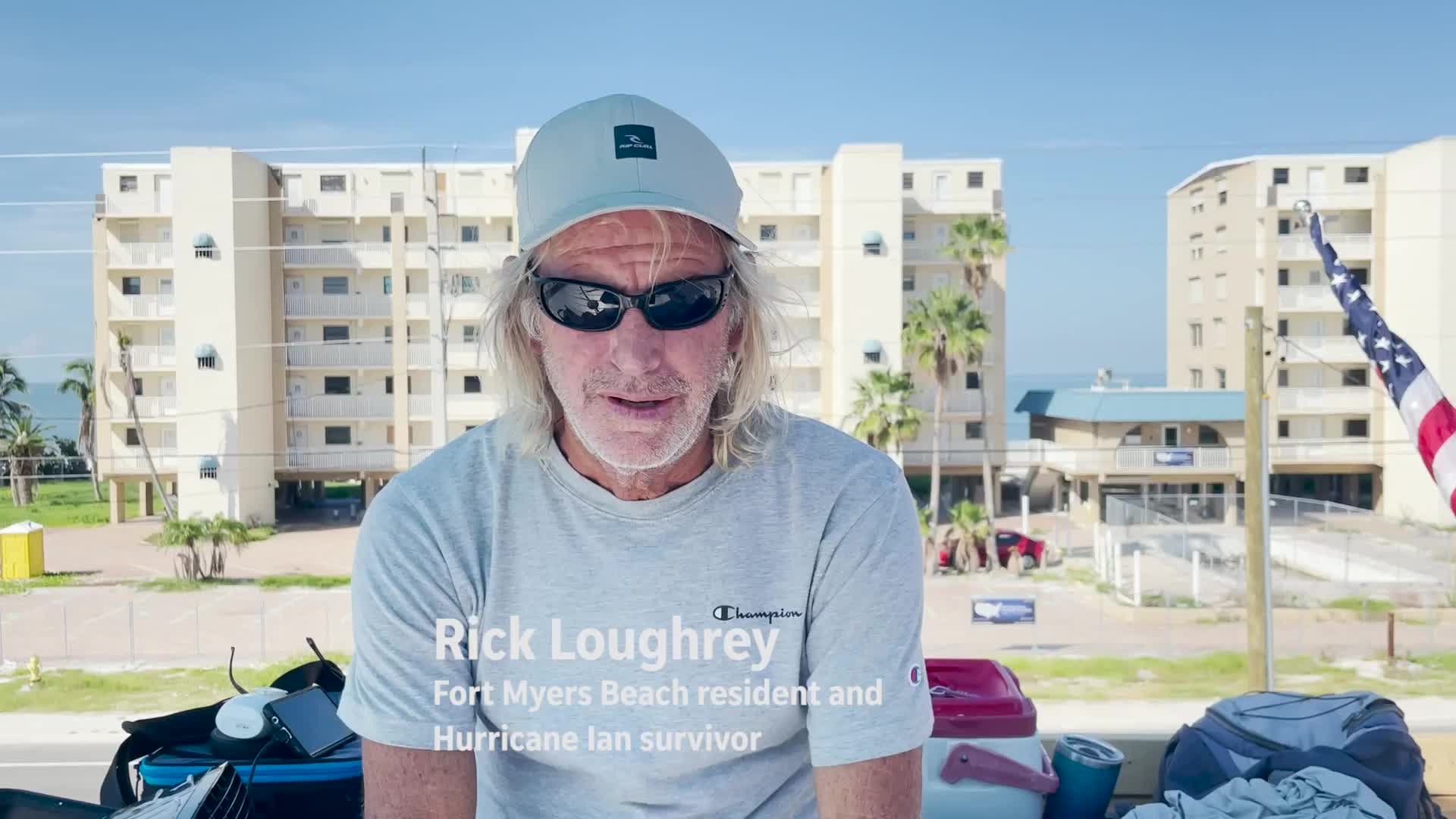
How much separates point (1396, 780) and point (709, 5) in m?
15.9

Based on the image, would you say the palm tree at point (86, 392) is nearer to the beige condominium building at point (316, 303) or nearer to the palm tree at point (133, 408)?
the beige condominium building at point (316, 303)

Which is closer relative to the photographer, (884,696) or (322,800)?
(884,696)

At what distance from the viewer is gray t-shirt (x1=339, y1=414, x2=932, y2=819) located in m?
1.03

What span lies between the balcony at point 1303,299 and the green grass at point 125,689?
91.0ft

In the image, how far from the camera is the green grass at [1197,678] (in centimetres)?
1319

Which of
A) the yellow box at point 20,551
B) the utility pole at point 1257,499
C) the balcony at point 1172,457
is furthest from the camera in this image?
the balcony at point 1172,457

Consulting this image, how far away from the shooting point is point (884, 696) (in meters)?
1.03

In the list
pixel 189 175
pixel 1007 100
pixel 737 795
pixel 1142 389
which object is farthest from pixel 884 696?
pixel 1007 100

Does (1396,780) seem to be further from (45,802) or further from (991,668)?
(45,802)

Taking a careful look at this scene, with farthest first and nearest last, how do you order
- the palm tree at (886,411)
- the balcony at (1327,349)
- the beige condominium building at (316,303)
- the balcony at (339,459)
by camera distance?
the balcony at (1327,349) → the balcony at (339,459) → the beige condominium building at (316,303) → the palm tree at (886,411)

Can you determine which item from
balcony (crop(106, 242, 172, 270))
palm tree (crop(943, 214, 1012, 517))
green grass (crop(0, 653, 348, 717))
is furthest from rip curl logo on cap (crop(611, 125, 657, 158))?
balcony (crop(106, 242, 172, 270))

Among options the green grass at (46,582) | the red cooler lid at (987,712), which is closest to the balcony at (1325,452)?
the green grass at (46,582)

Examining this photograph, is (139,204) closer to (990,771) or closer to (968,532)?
(968,532)

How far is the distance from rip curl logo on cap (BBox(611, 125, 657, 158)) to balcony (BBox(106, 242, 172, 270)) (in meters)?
29.8
